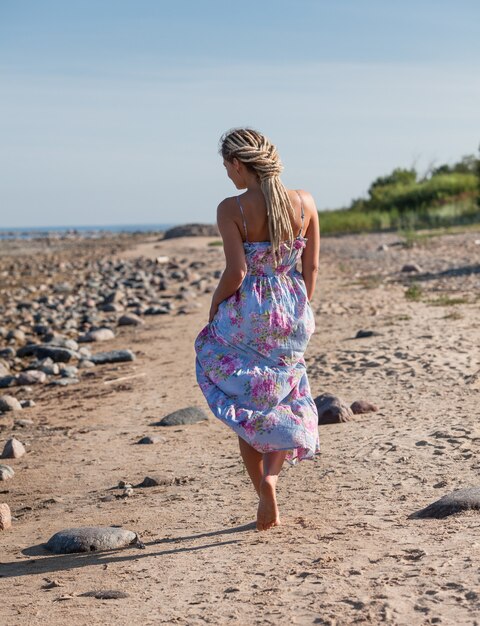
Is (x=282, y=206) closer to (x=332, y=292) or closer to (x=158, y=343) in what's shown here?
(x=158, y=343)

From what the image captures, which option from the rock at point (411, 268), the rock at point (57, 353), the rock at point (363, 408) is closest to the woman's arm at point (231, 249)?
the rock at point (363, 408)

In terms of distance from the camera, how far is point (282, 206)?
437cm

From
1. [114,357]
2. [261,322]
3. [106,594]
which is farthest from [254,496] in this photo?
[114,357]

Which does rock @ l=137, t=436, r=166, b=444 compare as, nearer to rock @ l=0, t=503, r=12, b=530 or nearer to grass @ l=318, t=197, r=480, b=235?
rock @ l=0, t=503, r=12, b=530

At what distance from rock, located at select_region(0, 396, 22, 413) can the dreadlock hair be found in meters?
4.57

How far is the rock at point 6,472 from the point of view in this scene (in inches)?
240

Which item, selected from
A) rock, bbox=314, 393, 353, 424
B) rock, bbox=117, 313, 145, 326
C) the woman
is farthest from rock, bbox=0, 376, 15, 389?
the woman

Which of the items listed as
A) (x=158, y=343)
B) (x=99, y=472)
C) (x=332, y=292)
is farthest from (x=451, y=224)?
(x=99, y=472)

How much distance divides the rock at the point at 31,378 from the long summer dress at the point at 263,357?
213 inches

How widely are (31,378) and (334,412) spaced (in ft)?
13.3

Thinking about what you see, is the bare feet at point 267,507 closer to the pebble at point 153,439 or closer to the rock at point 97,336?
the pebble at point 153,439

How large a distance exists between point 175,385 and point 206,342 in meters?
4.19

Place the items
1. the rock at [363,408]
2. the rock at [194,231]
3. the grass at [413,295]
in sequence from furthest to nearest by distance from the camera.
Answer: the rock at [194,231] < the grass at [413,295] < the rock at [363,408]

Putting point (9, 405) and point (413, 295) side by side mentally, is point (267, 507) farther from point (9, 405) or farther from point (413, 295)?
point (413, 295)
